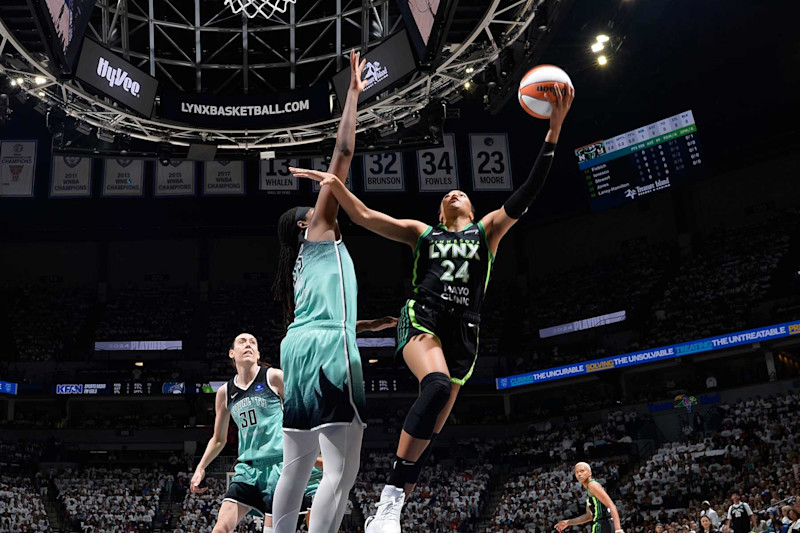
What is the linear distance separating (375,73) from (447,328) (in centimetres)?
949

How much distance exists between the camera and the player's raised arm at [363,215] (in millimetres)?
3873

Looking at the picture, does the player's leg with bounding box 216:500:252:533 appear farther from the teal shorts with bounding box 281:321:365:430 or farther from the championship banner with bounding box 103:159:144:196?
the championship banner with bounding box 103:159:144:196

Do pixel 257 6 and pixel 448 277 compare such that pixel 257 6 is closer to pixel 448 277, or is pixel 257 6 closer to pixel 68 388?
pixel 448 277

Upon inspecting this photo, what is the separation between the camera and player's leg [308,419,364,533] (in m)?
3.43

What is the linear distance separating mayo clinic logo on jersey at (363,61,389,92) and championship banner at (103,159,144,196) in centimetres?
1287

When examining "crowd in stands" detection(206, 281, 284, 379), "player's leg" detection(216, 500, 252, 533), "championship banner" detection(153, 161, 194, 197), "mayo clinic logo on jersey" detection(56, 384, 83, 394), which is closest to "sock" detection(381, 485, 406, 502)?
"player's leg" detection(216, 500, 252, 533)

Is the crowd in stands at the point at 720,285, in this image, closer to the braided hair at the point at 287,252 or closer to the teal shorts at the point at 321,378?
the braided hair at the point at 287,252

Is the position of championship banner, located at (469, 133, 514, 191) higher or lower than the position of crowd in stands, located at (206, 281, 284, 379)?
higher

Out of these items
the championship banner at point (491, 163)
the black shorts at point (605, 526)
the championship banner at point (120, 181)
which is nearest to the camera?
the black shorts at point (605, 526)

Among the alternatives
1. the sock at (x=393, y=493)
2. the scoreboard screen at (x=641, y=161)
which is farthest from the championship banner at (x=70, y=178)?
the sock at (x=393, y=493)

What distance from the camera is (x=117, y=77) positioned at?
525 inches

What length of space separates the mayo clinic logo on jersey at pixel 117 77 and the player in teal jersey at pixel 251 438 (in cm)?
884

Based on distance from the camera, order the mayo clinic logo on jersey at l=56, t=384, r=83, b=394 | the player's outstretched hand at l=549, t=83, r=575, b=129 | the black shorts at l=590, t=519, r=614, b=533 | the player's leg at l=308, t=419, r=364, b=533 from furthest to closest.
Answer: the mayo clinic logo on jersey at l=56, t=384, r=83, b=394 → the black shorts at l=590, t=519, r=614, b=533 → the player's outstretched hand at l=549, t=83, r=575, b=129 → the player's leg at l=308, t=419, r=364, b=533

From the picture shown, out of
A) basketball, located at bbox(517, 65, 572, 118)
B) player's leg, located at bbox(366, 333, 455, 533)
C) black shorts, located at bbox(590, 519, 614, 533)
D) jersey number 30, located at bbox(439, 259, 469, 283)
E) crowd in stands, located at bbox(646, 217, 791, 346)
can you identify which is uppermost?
crowd in stands, located at bbox(646, 217, 791, 346)
